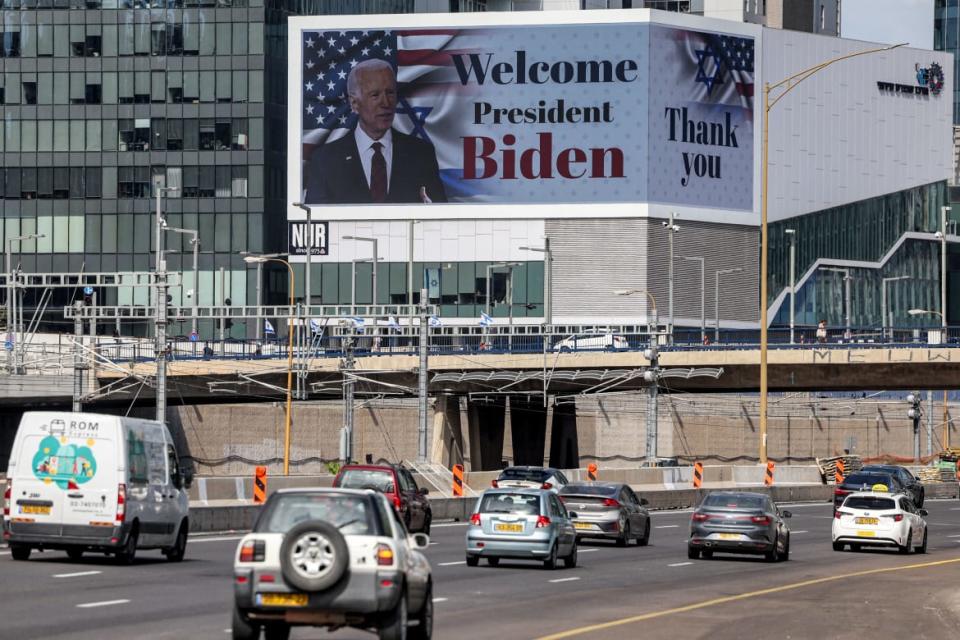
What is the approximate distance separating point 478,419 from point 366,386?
26.4 feet

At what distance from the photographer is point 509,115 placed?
120312 millimetres

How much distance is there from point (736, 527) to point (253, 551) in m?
20.9

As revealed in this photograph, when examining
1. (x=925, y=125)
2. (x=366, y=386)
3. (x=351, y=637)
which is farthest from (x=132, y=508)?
(x=925, y=125)

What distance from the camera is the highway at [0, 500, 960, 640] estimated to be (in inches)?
847

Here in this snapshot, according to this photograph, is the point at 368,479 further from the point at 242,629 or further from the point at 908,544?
the point at 242,629

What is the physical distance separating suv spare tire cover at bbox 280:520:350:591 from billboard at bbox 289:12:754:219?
338 ft

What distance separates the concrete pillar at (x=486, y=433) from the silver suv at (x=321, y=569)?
3021 inches

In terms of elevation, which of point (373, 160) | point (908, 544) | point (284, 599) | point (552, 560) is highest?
point (373, 160)

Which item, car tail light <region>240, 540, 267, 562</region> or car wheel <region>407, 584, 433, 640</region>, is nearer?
car tail light <region>240, 540, 267, 562</region>

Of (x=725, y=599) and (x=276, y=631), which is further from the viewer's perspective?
(x=725, y=599)

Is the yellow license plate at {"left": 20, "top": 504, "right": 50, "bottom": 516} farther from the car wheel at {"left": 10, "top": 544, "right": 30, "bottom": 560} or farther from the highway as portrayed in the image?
the car wheel at {"left": 10, "top": 544, "right": 30, "bottom": 560}

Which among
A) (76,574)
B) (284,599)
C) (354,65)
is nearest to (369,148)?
(354,65)

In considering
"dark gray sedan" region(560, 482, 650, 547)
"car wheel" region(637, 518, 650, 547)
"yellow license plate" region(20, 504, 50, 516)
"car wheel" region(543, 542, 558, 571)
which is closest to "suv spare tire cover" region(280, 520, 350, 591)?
"yellow license plate" region(20, 504, 50, 516)

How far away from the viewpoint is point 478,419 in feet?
319
